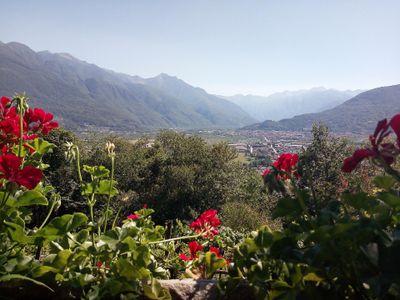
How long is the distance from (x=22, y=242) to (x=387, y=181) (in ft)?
4.22

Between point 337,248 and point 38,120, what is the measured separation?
5.65 feet

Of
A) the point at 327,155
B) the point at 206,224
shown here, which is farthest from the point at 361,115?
the point at 206,224

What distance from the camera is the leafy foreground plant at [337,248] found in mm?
878

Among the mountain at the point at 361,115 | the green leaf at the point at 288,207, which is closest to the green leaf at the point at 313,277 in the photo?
the green leaf at the point at 288,207

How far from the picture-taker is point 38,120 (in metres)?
2.00

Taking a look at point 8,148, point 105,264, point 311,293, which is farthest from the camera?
point 8,148

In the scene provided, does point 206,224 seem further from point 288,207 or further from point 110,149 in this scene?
point 288,207

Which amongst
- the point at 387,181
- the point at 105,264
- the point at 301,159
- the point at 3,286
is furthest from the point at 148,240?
the point at 387,181

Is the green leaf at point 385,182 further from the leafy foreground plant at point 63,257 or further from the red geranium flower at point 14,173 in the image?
the red geranium flower at point 14,173

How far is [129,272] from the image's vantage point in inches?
50.2

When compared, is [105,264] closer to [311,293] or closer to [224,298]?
[224,298]

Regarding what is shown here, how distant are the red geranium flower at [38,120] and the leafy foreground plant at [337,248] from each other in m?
1.33

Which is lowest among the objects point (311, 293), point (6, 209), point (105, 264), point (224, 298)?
point (224, 298)

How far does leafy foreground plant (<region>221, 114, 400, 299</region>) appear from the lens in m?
0.88
